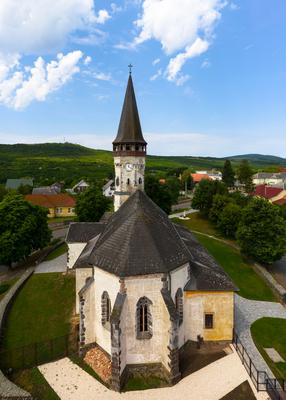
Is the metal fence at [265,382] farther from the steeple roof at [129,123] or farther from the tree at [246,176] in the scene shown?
the tree at [246,176]

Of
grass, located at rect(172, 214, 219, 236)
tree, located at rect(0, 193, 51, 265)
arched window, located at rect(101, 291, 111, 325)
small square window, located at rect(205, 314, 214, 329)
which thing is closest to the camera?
arched window, located at rect(101, 291, 111, 325)

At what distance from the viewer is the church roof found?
21.3 m

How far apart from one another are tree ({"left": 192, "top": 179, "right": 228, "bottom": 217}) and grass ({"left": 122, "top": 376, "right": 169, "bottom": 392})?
2194 inches

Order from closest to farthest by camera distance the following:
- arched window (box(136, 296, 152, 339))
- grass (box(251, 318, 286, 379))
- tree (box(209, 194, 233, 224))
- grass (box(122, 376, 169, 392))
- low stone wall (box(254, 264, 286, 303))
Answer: grass (box(122, 376, 169, 392)) < arched window (box(136, 296, 152, 339)) < grass (box(251, 318, 286, 379)) < low stone wall (box(254, 264, 286, 303)) < tree (box(209, 194, 233, 224))

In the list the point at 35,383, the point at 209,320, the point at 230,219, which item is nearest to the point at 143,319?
the point at 209,320

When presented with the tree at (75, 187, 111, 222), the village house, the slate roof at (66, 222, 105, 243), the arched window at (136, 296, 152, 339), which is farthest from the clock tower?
the village house

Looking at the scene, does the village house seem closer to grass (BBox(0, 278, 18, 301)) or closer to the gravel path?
grass (BBox(0, 278, 18, 301))

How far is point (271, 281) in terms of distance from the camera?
4016 centimetres

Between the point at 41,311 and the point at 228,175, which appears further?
the point at 228,175

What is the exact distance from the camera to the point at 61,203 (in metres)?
84.1

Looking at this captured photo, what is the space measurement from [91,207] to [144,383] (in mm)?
42216

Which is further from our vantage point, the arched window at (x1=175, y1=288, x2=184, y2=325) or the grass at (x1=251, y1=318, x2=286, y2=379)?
the arched window at (x1=175, y1=288, x2=184, y2=325)

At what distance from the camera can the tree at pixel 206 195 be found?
73.9 m

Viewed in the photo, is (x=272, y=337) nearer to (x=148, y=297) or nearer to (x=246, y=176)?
(x=148, y=297)
